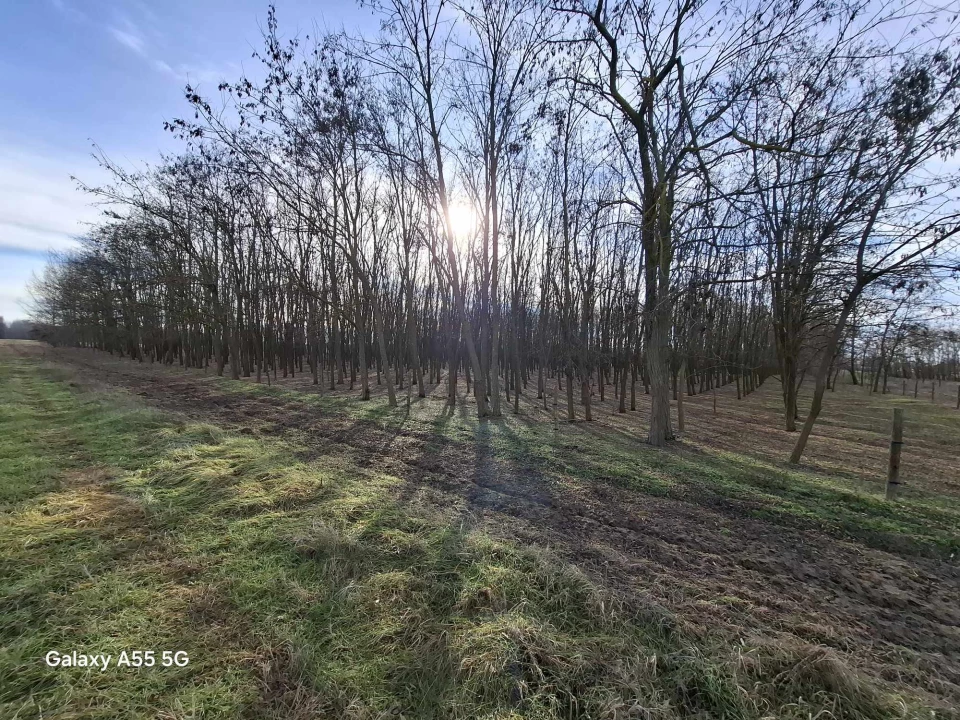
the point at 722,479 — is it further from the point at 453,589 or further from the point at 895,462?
the point at 453,589

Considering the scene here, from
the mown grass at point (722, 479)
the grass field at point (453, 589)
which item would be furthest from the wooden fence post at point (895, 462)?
the grass field at point (453, 589)

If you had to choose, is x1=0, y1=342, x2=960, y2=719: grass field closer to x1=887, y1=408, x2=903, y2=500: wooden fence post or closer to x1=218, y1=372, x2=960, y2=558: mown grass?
x1=218, y1=372, x2=960, y2=558: mown grass

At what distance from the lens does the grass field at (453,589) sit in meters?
1.84

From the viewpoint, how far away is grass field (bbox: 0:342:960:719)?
1844mm

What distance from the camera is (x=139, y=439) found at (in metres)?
5.67

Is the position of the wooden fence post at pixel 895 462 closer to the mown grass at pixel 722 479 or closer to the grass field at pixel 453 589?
the mown grass at pixel 722 479

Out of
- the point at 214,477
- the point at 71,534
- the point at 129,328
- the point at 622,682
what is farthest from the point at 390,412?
the point at 129,328

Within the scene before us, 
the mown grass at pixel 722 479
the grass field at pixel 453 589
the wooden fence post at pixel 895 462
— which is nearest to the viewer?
the grass field at pixel 453 589

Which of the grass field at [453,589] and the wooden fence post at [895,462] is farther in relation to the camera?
the wooden fence post at [895,462]

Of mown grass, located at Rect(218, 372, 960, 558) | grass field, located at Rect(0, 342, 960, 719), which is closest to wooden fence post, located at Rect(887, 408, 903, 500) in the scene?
mown grass, located at Rect(218, 372, 960, 558)

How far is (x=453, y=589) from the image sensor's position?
8.36 feet

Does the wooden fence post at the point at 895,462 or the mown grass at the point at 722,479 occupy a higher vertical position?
the wooden fence post at the point at 895,462

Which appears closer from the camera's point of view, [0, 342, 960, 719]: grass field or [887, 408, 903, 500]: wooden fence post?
[0, 342, 960, 719]: grass field

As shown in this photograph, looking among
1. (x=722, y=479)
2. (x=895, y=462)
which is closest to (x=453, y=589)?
(x=722, y=479)
